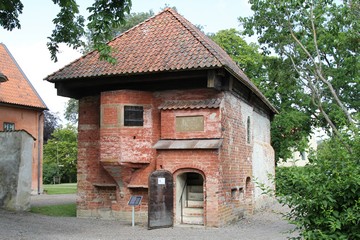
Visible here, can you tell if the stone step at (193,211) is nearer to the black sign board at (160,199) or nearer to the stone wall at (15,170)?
the black sign board at (160,199)

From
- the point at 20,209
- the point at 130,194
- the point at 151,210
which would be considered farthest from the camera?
the point at 20,209

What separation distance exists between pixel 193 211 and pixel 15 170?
802 centimetres

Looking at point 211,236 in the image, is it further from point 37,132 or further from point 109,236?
point 37,132

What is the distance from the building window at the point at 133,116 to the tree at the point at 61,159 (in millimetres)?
34686

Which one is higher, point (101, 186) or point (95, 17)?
point (95, 17)

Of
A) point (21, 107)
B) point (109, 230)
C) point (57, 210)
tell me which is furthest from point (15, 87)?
point (109, 230)

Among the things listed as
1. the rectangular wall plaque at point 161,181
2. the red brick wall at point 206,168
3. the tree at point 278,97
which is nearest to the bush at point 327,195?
the red brick wall at point 206,168

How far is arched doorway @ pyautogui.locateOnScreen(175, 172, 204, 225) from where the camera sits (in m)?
14.4

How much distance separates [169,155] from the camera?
1448 cm

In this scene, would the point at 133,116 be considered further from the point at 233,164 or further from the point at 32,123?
the point at 32,123

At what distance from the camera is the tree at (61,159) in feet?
157

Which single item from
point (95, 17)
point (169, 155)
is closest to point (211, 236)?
point (169, 155)

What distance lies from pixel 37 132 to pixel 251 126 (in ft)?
53.1

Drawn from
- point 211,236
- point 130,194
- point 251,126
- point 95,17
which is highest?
point 95,17
